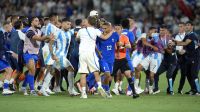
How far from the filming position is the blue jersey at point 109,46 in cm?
1745

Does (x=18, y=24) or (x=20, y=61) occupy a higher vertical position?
(x=18, y=24)

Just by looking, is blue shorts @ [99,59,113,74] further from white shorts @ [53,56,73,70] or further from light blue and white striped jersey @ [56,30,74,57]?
light blue and white striped jersey @ [56,30,74,57]

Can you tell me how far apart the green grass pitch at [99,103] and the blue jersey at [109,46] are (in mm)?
1068

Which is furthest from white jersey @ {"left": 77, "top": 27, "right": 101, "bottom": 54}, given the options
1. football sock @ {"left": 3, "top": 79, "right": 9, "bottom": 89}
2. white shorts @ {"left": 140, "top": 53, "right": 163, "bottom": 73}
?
white shorts @ {"left": 140, "top": 53, "right": 163, "bottom": 73}

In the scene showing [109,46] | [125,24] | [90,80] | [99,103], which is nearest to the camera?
[99,103]

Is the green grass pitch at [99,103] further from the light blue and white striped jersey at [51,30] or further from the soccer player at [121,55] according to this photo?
the light blue and white striped jersey at [51,30]

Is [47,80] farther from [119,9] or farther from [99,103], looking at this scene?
[119,9]

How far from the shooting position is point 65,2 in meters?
35.3

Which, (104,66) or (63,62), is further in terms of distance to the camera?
(63,62)

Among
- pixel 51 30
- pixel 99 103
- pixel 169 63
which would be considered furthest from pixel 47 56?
pixel 169 63

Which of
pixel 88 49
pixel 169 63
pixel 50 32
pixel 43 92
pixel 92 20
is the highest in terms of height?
pixel 92 20

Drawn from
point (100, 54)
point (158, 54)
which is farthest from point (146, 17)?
point (100, 54)

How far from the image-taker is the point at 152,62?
63.0ft

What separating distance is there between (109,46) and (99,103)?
221 centimetres
